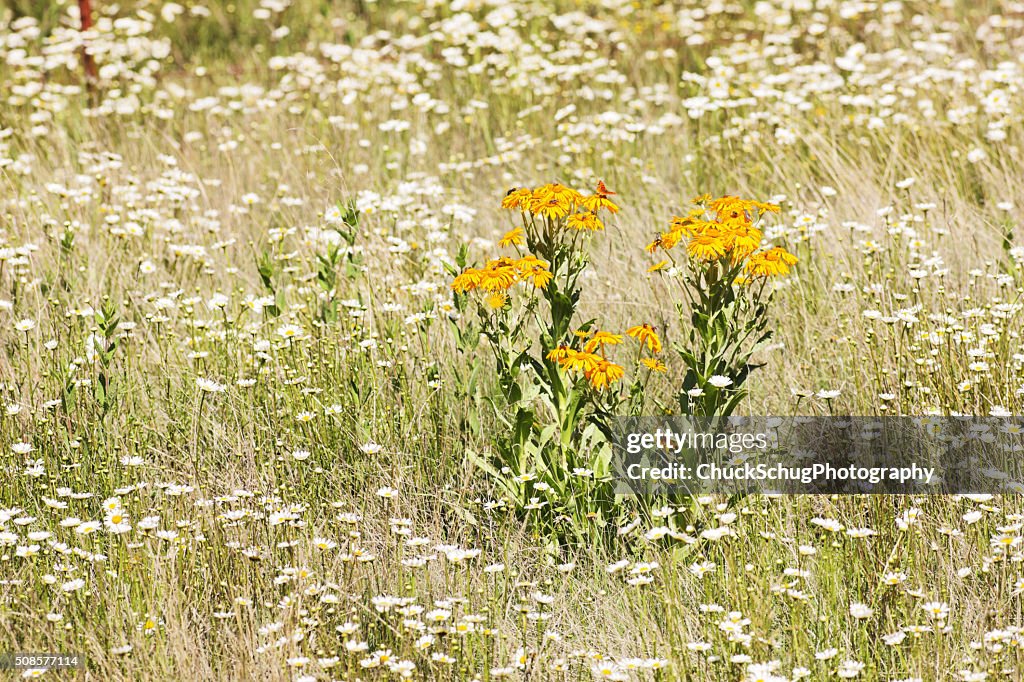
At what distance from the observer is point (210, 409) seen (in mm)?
3971

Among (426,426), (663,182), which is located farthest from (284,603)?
(663,182)

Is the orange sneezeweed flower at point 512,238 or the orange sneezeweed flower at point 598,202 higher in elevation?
the orange sneezeweed flower at point 598,202

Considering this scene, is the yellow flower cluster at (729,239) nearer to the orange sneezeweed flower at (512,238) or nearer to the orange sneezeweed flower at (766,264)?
the orange sneezeweed flower at (766,264)

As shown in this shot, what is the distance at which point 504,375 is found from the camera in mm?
3324

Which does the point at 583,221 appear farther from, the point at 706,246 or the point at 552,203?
the point at 706,246

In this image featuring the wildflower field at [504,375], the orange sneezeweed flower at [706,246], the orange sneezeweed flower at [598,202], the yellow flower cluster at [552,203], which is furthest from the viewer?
the orange sneezeweed flower at [598,202]

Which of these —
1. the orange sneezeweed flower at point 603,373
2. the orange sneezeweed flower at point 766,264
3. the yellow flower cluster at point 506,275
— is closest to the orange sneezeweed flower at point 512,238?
the yellow flower cluster at point 506,275

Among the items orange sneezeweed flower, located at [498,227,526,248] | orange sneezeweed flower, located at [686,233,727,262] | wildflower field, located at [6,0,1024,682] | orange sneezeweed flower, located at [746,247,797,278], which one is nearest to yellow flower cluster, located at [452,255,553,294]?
wildflower field, located at [6,0,1024,682]

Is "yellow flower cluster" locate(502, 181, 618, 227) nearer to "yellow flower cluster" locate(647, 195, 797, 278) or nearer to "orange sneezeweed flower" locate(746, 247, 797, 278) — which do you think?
"yellow flower cluster" locate(647, 195, 797, 278)

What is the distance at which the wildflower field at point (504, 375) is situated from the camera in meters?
2.87

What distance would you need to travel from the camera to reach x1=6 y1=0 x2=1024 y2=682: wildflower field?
2.87 m

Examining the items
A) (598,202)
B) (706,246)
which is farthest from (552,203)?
(706,246)

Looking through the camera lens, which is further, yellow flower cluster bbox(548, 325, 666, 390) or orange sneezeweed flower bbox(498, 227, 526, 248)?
orange sneezeweed flower bbox(498, 227, 526, 248)

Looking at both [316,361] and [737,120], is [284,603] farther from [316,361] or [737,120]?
[737,120]
